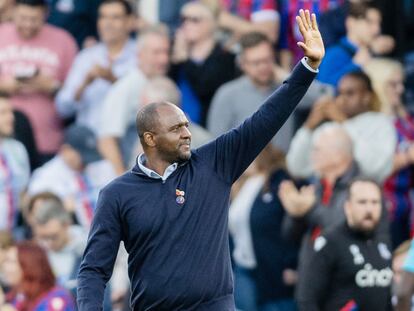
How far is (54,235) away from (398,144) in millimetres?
2833

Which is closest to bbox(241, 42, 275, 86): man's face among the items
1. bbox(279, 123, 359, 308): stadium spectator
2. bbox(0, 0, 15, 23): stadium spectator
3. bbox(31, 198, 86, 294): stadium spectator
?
bbox(279, 123, 359, 308): stadium spectator

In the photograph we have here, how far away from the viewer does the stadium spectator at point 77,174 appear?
1133 cm

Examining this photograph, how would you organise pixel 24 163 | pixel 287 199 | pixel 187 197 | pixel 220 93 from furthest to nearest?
pixel 24 163, pixel 220 93, pixel 287 199, pixel 187 197

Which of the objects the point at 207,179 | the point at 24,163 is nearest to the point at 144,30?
the point at 24,163

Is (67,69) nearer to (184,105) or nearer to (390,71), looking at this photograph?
(184,105)

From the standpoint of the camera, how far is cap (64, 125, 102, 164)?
11.5 m

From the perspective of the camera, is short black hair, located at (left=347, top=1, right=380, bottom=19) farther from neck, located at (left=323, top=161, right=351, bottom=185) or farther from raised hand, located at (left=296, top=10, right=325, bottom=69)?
raised hand, located at (left=296, top=10, right=325, bottom=69)

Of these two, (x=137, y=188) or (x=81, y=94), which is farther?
(x=81, y=94)

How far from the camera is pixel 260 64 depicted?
35.4ft

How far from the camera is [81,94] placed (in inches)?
465

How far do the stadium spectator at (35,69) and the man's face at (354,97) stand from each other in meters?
2.74

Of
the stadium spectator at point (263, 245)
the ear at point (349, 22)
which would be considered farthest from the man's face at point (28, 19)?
the ear at point (349, 22)

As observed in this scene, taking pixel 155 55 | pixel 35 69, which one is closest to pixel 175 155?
pixel 155 55

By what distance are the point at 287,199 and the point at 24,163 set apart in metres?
2.84
